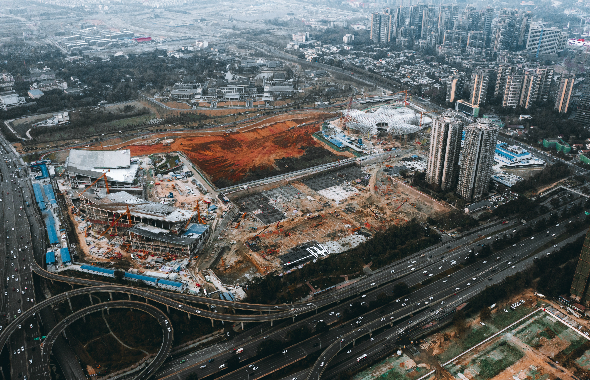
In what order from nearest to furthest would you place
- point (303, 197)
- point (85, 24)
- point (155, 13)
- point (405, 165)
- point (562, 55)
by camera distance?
1. point (303, 197)
2. point (405, 165)
3. point (562, 55)
4. point (85, 24)
5. point (155, 13)

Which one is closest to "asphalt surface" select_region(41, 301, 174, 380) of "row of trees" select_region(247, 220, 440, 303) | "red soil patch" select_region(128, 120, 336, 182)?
"row of trees" select_region(247, 220, 440, 303)

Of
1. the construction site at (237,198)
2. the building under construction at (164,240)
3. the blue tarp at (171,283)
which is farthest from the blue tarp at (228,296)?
the building under construction at (164,240)

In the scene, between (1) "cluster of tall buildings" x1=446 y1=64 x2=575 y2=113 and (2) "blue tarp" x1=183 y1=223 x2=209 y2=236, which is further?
(1) "cluster of tall buildings" x1=446 y1=64 x2=575 y2=113

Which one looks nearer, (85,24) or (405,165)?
(405,165)

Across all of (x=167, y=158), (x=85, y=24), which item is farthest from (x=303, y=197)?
(x=85, y=24)

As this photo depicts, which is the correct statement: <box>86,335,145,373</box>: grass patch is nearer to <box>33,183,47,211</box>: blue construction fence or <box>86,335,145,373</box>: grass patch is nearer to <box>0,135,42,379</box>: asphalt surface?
<box>0,135,42,379</box>: asphalt surface

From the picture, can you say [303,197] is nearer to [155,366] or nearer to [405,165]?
[405,165]

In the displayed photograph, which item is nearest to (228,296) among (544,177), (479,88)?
(544,177)
